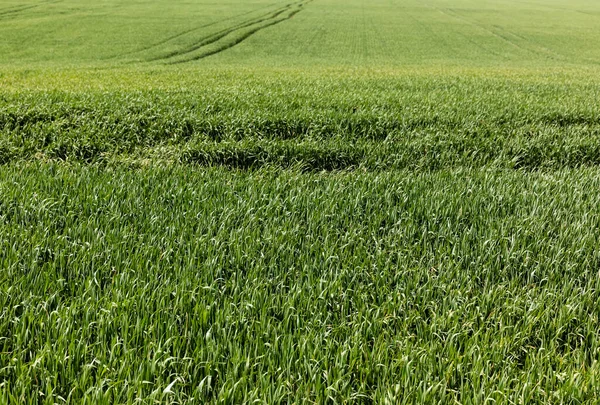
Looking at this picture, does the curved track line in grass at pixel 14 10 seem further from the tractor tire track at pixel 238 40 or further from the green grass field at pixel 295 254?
the green grass field at pixel 295 254

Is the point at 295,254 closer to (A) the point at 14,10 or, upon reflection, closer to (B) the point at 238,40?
(B) the point at 238,40

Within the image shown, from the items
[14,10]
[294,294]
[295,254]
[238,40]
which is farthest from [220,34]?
[294,294]

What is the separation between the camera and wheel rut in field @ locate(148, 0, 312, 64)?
33.7 meters

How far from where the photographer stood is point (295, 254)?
4371 millimetres

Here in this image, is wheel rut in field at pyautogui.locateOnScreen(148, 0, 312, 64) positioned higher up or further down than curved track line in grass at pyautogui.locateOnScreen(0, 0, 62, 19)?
further down

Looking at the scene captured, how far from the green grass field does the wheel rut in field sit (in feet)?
74.4

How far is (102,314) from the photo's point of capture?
10.5ft

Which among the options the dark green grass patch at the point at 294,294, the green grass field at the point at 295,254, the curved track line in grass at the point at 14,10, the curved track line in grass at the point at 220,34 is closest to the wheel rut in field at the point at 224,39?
the curved track line in grass at the point at 220,34

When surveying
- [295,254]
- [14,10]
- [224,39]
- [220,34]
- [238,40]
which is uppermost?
[14,10]

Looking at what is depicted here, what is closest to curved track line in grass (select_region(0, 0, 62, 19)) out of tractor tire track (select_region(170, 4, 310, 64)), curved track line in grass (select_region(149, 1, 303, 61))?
curved track line in grass (select_region(149, 1, 303, 61))

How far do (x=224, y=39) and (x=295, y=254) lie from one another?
4037 cm

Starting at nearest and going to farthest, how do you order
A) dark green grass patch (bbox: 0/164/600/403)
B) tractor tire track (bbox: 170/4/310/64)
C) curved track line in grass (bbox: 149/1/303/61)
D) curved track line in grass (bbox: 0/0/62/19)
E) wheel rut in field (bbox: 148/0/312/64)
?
dark green grass patch (bbox: 0/164/600/403), wheel rut in field (bbox: 148/0/312/64), tractor tire track (bbox: 170/4/310/64), curved track line in grass (bbox: 149/1/303/61), curved track line in grass (bbox: 0/0/62/19)

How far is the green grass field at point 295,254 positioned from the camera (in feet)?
9.08

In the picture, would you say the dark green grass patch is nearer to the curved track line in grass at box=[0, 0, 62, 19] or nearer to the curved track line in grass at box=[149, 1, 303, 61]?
the curved track line in grass at box=[149, 1, 303, 61]
